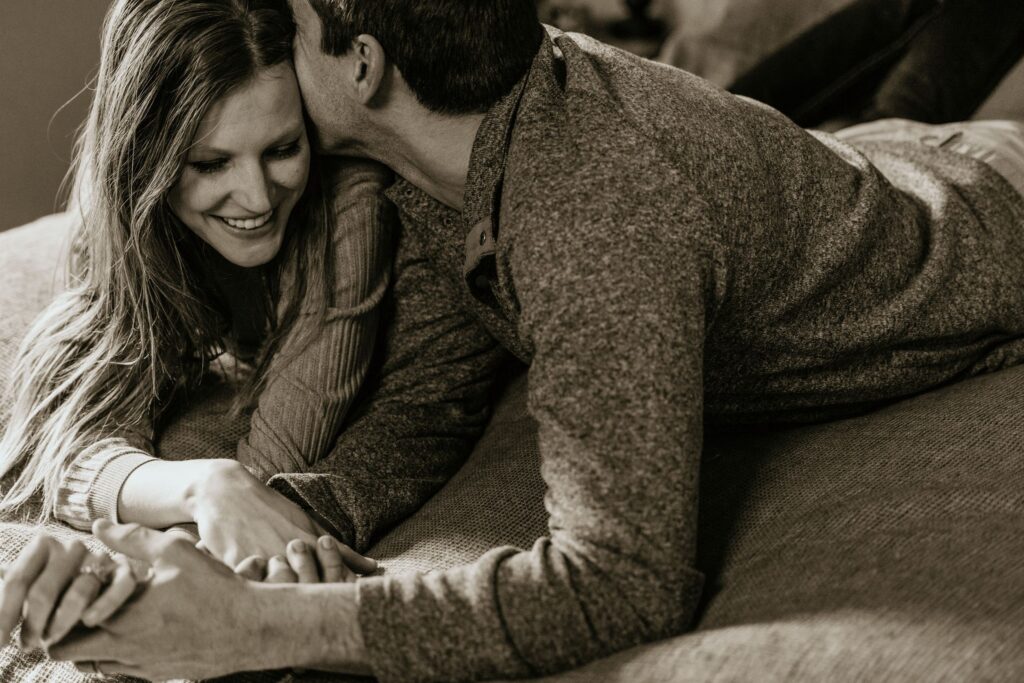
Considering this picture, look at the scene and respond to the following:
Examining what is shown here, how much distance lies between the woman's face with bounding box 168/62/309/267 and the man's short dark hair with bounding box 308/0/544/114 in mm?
113

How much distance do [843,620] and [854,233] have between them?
44 centimetres

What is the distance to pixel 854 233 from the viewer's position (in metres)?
1.07

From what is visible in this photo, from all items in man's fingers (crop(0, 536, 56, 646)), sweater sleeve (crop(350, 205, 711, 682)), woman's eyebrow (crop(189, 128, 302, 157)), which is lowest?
man's fingers (crop(0, 536, 56, 646))

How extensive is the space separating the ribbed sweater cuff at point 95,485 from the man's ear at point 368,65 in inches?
18.9

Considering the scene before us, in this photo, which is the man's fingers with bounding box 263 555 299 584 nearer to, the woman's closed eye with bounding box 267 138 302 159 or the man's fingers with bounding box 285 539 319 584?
the man's fingers with bounding box 285 539 319 584

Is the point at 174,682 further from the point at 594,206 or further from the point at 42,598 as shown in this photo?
the point at 594,206

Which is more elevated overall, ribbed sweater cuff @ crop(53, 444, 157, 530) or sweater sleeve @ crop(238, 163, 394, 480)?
sweater sleeve @ crop(238, 163, 394, 480)

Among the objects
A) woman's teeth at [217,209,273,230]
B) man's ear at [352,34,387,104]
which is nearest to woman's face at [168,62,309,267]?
woman's teeth at [217,209,273,230]

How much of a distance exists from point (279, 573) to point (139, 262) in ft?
1.59

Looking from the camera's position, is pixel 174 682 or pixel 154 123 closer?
pixel 174 682

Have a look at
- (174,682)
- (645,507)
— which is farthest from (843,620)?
(174,682)

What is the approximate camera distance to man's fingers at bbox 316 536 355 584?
3.10ft

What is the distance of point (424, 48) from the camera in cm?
103

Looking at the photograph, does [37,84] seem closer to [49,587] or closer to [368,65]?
[368,65]
